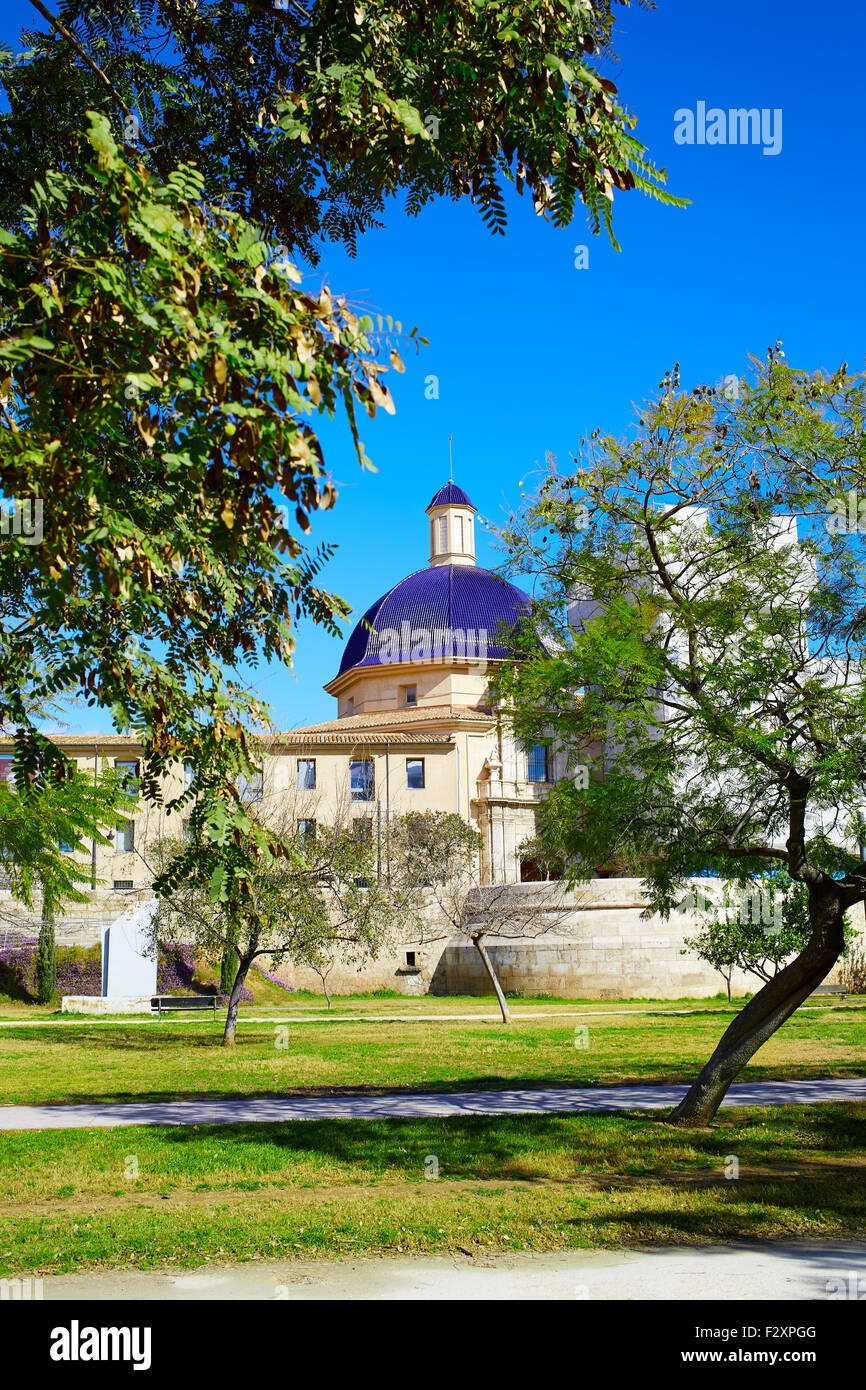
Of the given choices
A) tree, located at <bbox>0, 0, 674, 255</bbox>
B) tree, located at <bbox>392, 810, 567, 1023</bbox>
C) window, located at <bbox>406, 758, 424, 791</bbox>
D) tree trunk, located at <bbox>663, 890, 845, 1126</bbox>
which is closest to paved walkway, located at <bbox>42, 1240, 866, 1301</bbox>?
tree trunk, located at <bbox>663, 890, 845, 1126</bbox>

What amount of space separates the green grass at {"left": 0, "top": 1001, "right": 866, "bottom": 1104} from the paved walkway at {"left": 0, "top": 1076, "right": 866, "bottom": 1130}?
2.85 feet

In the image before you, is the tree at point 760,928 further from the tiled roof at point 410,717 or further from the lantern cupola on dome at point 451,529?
the lantern cupola on dome at point 451,529

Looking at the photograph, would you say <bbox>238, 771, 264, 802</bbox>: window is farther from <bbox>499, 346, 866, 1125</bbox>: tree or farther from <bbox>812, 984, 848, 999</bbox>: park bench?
<bbox>812, 984, 848, 999</bbox>: park bench

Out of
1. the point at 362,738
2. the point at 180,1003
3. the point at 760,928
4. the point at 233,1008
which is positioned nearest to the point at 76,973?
the point at 180,1003

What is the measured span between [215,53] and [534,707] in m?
6.60

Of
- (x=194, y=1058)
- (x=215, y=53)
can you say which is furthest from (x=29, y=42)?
(x=194, y=1058)

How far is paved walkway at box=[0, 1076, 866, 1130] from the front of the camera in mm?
12047

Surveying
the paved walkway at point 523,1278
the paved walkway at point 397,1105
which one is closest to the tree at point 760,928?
the paved walkway at point 397,1105

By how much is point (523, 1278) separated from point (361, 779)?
45353 millimetres

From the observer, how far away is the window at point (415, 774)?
51469 mm

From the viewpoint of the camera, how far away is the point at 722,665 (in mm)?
10586

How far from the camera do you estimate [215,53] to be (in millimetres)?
7262

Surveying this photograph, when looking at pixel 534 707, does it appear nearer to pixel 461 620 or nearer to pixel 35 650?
pixel 35 650

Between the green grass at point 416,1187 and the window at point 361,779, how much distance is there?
39238 millimetres
